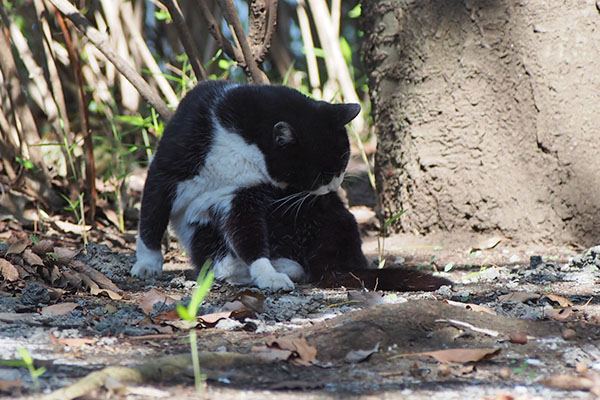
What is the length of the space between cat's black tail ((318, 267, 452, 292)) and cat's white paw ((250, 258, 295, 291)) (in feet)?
0.71

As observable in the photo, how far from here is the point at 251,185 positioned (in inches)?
114

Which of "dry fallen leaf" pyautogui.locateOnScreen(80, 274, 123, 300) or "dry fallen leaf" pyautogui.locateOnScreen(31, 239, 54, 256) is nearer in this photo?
"dry fallen leaf" pyautogui.locateOnScreen(80, 274, 123, 300)

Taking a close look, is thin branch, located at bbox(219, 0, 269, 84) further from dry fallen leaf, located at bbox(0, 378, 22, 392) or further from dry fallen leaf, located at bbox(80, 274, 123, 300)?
dry fallen leaf, located at bbox(0, 378, 22, 392)

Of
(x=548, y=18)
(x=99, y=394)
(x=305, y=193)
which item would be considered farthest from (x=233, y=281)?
(x=548, y=18)

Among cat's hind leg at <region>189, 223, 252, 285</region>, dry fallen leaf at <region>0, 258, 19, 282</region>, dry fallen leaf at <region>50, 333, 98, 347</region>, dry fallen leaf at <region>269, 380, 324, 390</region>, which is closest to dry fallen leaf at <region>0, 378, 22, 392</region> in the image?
dry fallen leaf at <region>50, 333, 98, 347</region>

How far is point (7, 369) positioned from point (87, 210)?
2.87 meters

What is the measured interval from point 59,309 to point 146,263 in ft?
2.72

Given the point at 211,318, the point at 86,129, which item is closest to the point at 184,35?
the point at 86,129

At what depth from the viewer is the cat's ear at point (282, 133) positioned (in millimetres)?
2812

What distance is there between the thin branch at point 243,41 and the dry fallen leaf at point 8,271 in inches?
58.9

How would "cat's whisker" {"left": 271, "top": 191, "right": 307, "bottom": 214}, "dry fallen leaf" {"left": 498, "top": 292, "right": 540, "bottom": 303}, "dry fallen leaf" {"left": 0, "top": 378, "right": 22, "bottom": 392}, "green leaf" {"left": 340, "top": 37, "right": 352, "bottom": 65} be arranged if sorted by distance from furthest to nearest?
1. "green leaf" {"left": 340, "top": 37, "right": 352, "bottom": 65}
2. "cat's whisker" {"left": 271, "top": 191, "right": 307, "bottom": 214}
3. "dry fallen leaf" {"left": 498, "top": 292, "right": 540, "bottom": 303}
4. "dry fallen leaf" {"left": 0, "top": 378, "right": 22, "bottom": 392}

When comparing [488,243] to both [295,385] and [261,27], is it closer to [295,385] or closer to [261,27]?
[261,27]

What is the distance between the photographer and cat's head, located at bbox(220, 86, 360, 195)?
9.43 feet

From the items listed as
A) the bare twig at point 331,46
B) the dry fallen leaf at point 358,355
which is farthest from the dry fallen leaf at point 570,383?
the bare twig at point 331,46
